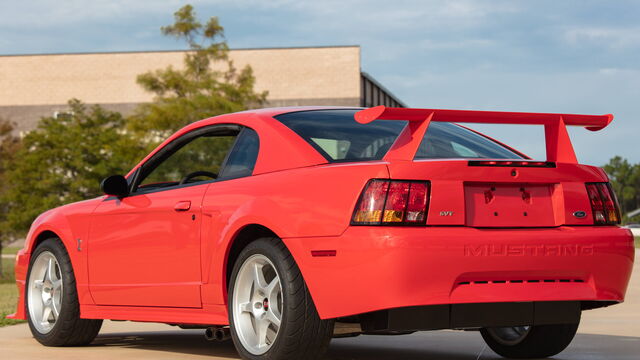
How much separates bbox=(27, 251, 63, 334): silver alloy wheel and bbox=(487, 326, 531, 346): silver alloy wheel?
3.17m

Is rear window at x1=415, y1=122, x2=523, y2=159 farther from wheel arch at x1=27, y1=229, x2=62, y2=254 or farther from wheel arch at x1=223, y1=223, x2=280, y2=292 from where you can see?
wheel arch at x1=27, y1=229, x2=62, y2=254

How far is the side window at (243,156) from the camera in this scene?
6.24m

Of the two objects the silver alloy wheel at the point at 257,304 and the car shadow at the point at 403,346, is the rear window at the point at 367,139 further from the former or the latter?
the car shadow at the point at 403,346

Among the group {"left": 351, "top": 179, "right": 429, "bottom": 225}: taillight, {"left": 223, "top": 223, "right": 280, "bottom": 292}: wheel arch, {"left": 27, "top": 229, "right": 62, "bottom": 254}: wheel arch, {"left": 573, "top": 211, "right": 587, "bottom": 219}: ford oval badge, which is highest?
{"left": 351, "top": 179, "right": 429, "bottom": 225}: taillight

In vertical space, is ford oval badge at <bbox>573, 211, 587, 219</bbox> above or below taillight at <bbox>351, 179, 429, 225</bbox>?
below

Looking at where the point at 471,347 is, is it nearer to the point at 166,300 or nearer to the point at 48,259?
the point at 166,300

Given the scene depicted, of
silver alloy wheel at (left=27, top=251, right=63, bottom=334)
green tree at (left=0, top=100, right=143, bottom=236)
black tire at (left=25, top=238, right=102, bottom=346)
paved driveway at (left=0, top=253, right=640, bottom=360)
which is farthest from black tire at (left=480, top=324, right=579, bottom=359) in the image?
green tree at (left=0, top=100, right=143, bottom=236)

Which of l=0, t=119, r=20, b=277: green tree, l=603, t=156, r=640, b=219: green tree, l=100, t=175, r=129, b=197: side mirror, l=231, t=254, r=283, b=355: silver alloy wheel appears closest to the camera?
l=231, t=254, r=283, b=355: silver alloy wheel

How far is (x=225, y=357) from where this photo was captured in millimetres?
6871

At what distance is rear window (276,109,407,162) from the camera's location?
593cm

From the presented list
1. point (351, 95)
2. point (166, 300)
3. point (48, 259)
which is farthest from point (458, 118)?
point (351, 95)

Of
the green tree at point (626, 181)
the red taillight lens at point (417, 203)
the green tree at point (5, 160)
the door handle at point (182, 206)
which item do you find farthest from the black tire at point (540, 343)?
the green tree at point (626, 181)

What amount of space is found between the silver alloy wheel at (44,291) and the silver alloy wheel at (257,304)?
233cm

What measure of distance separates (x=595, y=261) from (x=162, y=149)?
303 cm
